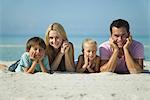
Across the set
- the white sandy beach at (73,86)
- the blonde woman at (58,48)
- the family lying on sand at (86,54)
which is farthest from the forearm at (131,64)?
the blonde woman at (58,48)

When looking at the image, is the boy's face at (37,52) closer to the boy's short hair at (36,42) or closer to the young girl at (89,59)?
the boy's short hair at (36,42)

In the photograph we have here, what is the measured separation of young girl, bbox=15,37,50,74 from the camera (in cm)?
227

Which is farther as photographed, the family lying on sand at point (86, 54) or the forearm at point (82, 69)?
the forearm at point (82, 69)

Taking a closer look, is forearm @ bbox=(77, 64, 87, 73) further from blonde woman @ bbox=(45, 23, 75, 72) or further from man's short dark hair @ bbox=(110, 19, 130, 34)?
man's short dark hair @ bbox=(110, 19, 130, 34)

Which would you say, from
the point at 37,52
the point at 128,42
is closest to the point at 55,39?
the point at 37,52

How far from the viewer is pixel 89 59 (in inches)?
93.1

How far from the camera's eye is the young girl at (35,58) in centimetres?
227

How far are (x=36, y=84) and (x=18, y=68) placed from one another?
1.75 ft

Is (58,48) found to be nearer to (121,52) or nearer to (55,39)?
(55,39)

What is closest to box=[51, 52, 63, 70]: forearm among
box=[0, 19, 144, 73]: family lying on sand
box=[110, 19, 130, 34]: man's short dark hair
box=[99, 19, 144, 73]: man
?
box=[0, 19, 144, 73]: family lying on sand

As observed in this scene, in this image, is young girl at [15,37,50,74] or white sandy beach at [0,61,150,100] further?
young girl at [15,37,50,74]

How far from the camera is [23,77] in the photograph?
6.97 feet

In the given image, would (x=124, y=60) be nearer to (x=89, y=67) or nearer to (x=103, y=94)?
(x=89, y=67)

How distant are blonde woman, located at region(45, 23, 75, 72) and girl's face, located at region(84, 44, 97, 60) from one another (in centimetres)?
12
